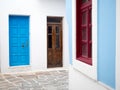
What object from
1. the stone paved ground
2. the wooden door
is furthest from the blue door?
the wooden door

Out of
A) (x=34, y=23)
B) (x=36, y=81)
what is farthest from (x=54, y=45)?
(x=36, y=81)

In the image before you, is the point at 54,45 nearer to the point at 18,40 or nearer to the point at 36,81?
the point at 18,40

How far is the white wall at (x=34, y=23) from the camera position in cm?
844

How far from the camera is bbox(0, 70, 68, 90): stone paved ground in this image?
6320mm

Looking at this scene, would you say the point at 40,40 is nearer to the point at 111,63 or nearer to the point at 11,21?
the point at 11,21

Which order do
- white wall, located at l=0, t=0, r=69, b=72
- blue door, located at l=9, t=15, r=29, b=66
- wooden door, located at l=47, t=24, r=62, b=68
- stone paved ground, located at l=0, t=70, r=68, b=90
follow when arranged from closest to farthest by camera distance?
stone paved ground, located at l=0, t=70, r=68, b=90, white wall, located at l=0, t=0, r=69, b=72, blue door, located at l=9, t=15, r=29, b=66, wooden door, located at l=47, t=24, r=62, b=68

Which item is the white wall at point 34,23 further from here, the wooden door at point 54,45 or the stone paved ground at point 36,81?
the stone paved ground at point 36,81

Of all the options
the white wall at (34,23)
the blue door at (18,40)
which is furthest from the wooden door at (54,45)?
the blue door at (18,40)

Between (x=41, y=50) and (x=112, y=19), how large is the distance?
6583 mm

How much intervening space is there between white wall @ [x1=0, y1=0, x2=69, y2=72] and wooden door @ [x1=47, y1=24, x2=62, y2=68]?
11.0 inches

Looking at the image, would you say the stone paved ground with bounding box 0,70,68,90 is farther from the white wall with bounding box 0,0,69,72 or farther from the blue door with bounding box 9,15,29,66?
the blue door with bounding box 9,15,29,66

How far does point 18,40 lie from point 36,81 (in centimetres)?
242

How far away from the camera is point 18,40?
880cm

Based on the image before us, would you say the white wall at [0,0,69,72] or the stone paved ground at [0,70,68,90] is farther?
the white wall at [0,0,69,72]
